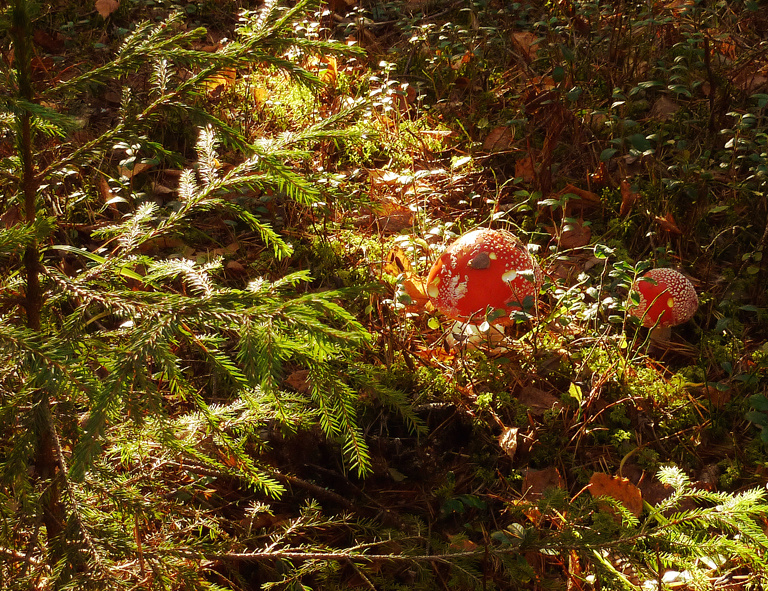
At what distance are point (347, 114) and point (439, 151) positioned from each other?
8.24ft

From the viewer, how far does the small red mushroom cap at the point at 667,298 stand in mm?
3016

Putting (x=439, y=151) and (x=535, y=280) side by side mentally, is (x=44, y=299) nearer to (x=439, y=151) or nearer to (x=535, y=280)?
(x=535, y=280)

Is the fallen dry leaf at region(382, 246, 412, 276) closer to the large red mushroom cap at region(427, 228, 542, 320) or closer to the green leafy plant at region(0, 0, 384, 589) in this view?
the large red mushroom cap at region(427, 228, 542, 320)

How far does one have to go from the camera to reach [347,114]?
1.91 meters

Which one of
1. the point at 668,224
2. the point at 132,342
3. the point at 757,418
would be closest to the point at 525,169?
the point at 668,224

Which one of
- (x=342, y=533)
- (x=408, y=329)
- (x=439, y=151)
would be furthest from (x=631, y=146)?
(x=342, y=533)

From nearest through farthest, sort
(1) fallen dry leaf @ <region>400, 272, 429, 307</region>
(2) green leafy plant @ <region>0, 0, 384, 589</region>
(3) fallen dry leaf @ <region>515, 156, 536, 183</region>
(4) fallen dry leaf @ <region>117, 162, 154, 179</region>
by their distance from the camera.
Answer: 1. (2) green leafy plant @ <region>0, 0, 384, 589</region>
2. (1) fallen dry leaf @ <region>400, 272, 429, 307</region>
3. (4) fallen dry leaf @ <region>117, 162, 154, 179</region>
4. (3) fallen dry leaf @ <region>515, 156, 536, 183</region>

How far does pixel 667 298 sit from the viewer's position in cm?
301

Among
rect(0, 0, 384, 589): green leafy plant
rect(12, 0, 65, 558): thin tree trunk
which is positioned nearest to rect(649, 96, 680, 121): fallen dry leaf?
rect(0, 0, 384, 589): green leafy plant

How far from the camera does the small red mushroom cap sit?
119 inches

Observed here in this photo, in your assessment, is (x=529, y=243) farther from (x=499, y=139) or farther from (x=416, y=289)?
(x=499, y=139)

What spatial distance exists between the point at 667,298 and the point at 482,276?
32.4 inches

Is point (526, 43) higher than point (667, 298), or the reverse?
point (526, 43)

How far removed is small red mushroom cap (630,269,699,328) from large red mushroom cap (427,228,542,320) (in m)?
0.48
